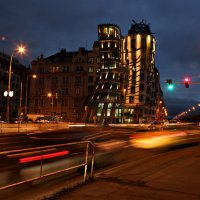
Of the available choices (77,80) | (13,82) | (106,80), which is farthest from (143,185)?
(13,82)

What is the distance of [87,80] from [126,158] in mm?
79426

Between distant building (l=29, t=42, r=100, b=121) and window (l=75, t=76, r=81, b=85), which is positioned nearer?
distant building (l=29, t=42, r=100, b=121)

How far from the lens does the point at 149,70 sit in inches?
3725

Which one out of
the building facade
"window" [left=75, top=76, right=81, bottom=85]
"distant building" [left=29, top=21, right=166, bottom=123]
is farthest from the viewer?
"window" [left=75, top=76, right=81, bottom=85]

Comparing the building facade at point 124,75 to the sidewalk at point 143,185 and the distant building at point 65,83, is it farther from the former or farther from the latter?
the sidewalk at point 143,185

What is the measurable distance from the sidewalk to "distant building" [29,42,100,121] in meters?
79.8

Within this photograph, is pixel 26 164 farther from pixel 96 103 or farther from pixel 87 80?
pixel 87 80

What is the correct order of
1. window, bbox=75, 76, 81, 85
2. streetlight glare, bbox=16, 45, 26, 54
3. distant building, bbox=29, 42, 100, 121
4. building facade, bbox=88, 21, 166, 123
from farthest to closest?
window, bbox=75, 76, 81, 85, distant building, bbox=29, 42, 100, 121, building facade, bbox=88, 21, 166, 123, streetlight glare, bbox=16, 45, 26, 54

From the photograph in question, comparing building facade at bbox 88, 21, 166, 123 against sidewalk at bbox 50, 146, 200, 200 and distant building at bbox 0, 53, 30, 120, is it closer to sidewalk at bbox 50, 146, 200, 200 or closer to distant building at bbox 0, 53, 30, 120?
distant building at bbox 0, 53, 30, 120

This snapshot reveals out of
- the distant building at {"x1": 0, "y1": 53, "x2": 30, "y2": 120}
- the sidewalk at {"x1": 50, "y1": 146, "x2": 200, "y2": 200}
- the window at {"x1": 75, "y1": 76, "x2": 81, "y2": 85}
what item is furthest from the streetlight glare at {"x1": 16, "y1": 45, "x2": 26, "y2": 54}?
the window at {"x1": 75, "y1": 76, "x2": 81, "y2": 85}

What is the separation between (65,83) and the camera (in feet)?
318

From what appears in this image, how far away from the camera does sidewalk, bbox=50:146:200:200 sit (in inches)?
283

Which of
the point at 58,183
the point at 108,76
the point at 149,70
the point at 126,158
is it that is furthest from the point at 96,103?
the point at 58,183

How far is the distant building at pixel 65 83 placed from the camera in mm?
93875
